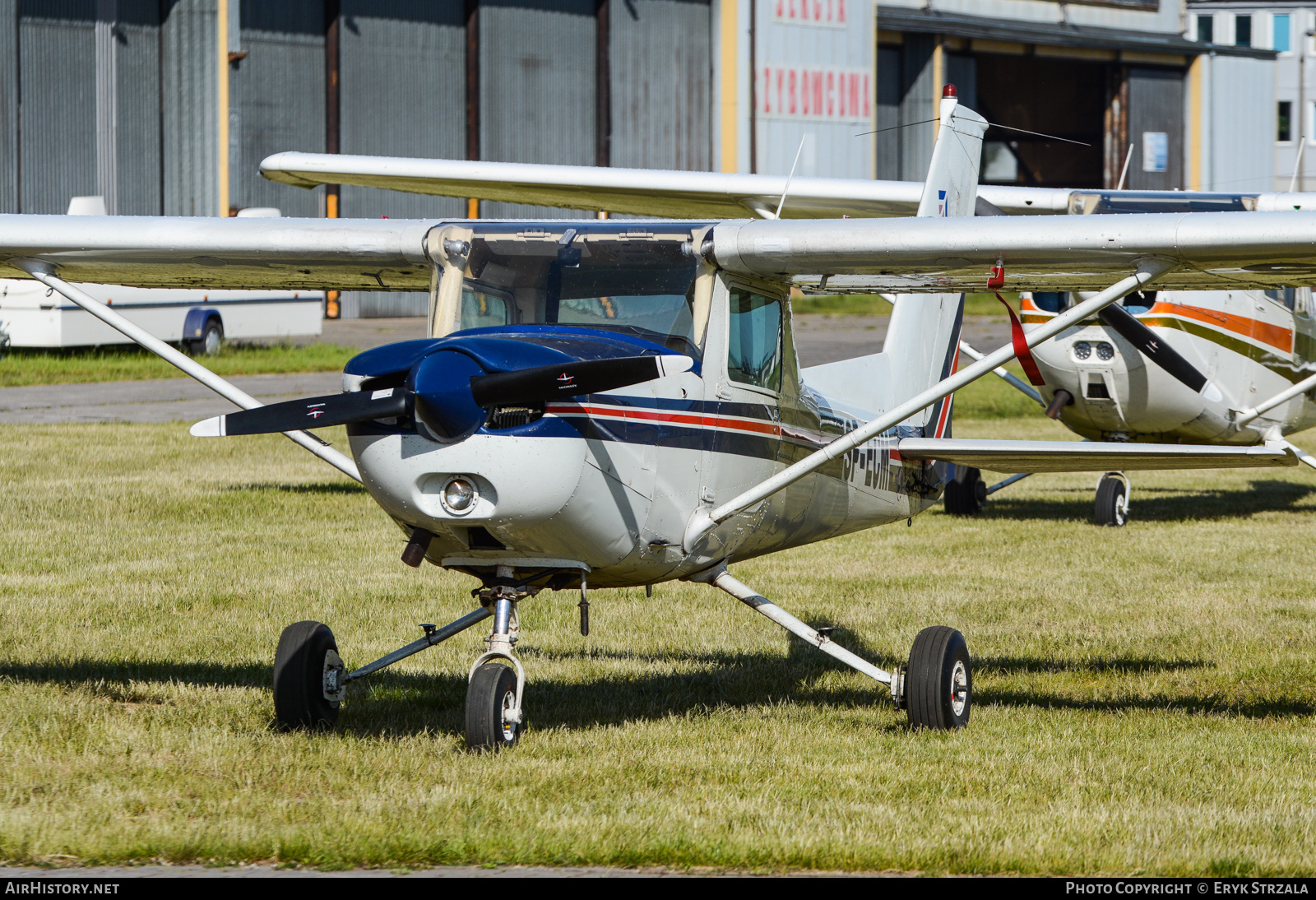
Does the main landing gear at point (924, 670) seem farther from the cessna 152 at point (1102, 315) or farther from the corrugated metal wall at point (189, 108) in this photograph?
the corrugated metal wall at point (189, 108)

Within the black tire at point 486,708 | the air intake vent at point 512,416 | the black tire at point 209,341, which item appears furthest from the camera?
the black tire at point 209,341

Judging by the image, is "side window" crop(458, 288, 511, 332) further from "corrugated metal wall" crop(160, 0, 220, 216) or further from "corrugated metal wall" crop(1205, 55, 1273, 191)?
"corrugated metal wall" crop(1205, 55, 1273, 191)

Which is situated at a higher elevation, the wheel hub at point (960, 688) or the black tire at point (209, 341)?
the black tire at point (209, 341)

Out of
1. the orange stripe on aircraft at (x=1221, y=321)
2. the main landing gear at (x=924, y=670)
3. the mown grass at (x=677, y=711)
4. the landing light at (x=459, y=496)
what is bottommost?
the mown grass at (x=677, y=711)

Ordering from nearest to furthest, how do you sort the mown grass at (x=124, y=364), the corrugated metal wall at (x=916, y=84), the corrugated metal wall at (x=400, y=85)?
the mown grass at (x=124, y=364), the corrugated metal wall at (x=400, y=85), the corrugated metal wall at (x=916, y=84)

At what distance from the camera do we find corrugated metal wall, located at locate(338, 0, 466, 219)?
35.1 metres

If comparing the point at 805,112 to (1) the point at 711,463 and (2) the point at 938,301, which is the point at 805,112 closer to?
(2) the point at 938,301

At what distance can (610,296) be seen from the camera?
6129 mm

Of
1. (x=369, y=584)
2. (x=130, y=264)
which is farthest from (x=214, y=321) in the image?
(x=130, y=264)

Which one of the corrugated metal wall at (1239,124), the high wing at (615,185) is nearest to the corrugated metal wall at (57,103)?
the high wing at (615,185)

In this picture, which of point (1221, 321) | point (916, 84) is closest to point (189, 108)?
point (916, 84)

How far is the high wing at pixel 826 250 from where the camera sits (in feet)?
19.7

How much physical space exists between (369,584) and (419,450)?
15.5ft

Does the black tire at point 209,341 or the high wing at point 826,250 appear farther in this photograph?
the black tire at point 209,341
